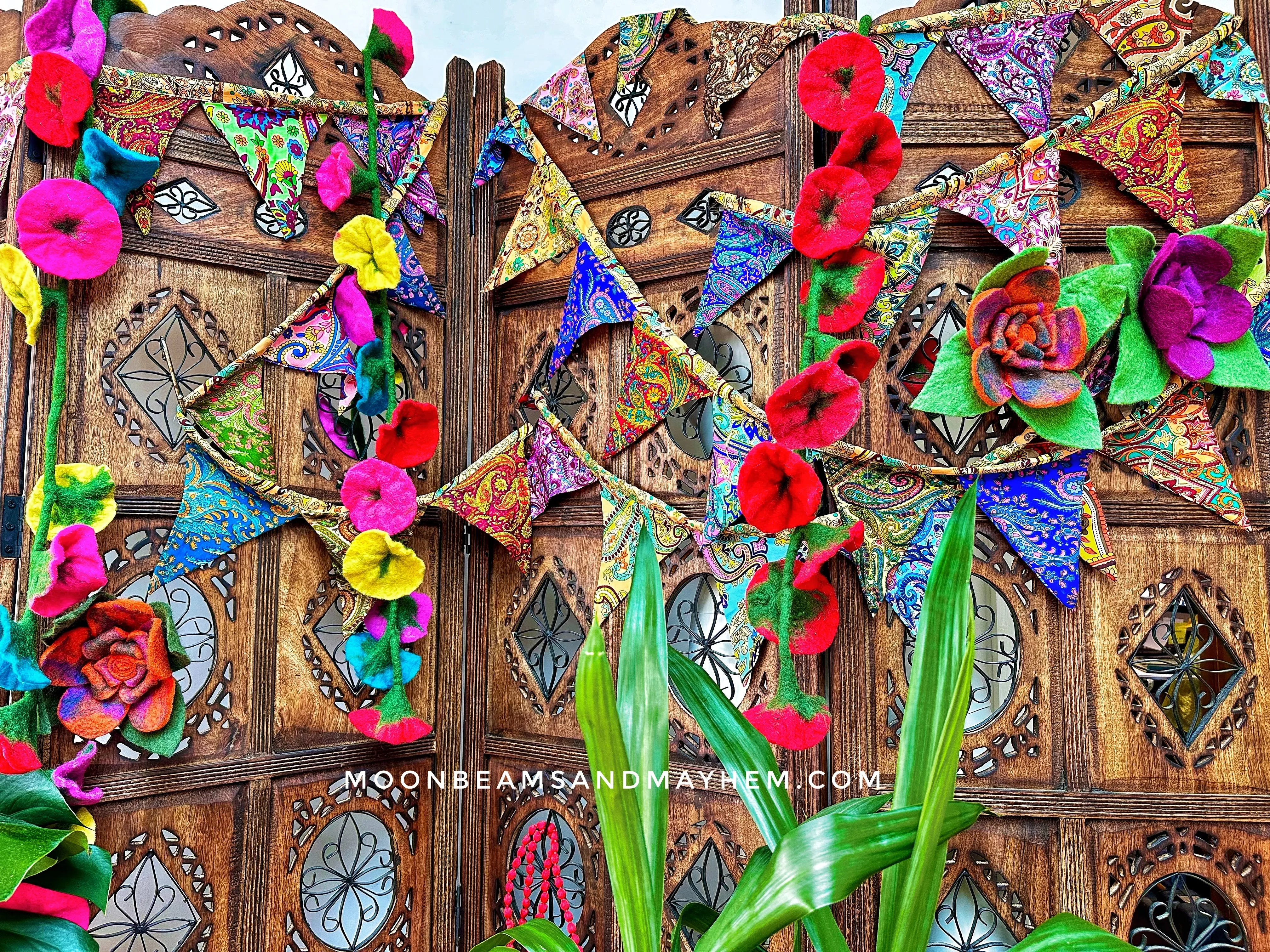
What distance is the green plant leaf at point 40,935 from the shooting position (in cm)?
97

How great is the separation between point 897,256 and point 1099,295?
281 mm

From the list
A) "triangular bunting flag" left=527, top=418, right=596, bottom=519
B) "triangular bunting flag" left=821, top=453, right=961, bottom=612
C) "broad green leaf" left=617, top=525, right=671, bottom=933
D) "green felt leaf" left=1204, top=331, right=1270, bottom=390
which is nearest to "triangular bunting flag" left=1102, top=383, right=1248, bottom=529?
"green felt leaf" left=1204, top=331, right=1270, bottom=390

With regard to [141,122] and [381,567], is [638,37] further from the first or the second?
[381,567]

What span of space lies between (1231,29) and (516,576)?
141 cm

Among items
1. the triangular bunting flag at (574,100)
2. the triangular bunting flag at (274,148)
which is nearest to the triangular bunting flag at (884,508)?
the triangular bunting flag at (574,100)

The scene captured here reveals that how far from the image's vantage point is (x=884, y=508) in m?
1.21

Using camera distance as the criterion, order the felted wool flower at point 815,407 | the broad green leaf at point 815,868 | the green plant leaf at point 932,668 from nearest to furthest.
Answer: the broad green leaf at point 815,868, the green plant leaf at point 932,668, the felted wool flower at point 815,407

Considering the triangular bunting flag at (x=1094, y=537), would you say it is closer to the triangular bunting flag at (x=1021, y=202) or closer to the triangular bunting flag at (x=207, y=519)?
the triangular bunting flag at (x=1021, y=202)

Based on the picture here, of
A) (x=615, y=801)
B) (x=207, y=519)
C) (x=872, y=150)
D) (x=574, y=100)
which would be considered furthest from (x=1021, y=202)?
(x=207, y=519)

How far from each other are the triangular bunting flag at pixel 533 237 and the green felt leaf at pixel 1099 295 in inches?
32.2

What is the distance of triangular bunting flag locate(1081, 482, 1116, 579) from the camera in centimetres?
117

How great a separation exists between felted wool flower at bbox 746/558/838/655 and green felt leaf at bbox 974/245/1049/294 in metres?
0.46

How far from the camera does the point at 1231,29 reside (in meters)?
1.20

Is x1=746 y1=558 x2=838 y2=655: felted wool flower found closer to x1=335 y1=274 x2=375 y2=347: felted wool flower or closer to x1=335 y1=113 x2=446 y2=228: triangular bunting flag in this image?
x1=335 y1=274 x2=375 y2=347: felted wool flower
